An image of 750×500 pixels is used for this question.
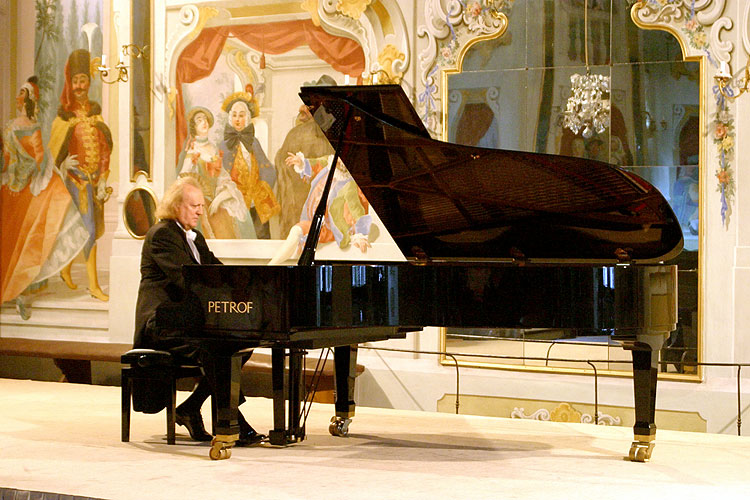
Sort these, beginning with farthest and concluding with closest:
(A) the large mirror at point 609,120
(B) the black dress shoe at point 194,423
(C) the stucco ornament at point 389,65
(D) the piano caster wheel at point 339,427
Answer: (C) the stucco ornament at point 389,65, (A) the large mirror at point 609,120, (D) the piano caster wheel at point 339,427, (B) the black dress shoe at point 194,423

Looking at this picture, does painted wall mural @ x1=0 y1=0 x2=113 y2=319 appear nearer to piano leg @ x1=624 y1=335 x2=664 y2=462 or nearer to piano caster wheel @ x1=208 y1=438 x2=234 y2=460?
piano caster wheel @ x1=208 y1=438 x2=234 y2=460

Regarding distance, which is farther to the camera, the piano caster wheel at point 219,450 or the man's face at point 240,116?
the man's face at point 240,116

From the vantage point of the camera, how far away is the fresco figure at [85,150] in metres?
8.62

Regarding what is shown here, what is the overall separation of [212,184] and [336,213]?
1155mm

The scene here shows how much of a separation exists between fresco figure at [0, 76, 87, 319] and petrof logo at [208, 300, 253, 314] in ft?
16.0

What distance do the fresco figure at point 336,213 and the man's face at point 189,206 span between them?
274 cm

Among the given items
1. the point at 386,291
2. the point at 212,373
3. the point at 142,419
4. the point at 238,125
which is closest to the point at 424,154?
the point at 386,291

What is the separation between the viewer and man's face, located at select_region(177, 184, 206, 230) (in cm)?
475

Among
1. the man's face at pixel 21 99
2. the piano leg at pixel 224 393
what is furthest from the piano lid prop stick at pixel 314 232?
the man's face at pixel 21 99

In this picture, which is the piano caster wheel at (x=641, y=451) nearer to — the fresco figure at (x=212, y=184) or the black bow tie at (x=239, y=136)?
the fresco figure at (x=212, y=184)

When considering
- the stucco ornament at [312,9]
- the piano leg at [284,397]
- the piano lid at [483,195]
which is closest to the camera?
the piano lid at [483,195]

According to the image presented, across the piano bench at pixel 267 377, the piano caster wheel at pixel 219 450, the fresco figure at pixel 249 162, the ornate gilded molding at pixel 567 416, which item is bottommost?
the ornate gilded molding at pixel 567 416

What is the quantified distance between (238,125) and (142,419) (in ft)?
10.1

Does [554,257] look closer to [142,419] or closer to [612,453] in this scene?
[612,453]
